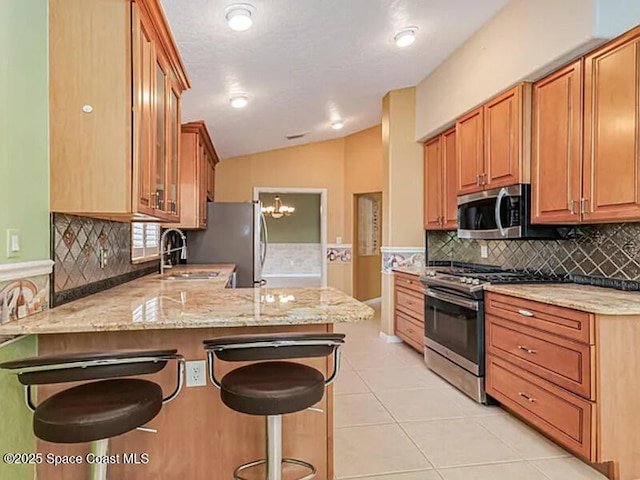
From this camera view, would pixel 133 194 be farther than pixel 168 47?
No

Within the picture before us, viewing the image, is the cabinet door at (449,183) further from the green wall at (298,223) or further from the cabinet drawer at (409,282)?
the green wall at (298,223)

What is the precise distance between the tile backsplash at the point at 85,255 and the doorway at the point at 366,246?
4.71m

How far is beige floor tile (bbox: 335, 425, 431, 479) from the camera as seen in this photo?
2205 mm

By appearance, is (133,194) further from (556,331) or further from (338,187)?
(338,187)

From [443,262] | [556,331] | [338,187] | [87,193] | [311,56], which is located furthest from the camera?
[338,187]

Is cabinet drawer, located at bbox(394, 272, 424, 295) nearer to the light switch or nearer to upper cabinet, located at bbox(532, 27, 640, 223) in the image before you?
upper cabinet, located at bbox(532, 27, 640, 223)

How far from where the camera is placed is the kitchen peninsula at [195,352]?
5.29 ft

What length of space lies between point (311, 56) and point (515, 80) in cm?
156

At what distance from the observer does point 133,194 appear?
1.85m

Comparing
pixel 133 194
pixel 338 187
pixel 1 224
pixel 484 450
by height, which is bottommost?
pixel 484 450

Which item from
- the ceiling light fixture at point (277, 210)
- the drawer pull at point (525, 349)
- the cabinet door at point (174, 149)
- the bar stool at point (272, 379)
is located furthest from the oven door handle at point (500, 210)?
the ceiling light fixture at point (277, 210)

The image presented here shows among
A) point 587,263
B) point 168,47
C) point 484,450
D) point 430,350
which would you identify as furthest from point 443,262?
point 168,47

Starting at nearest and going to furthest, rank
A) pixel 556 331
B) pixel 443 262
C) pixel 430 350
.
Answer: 1. pixel 556 331
2. pixel 430 350
3. pixel 443 262

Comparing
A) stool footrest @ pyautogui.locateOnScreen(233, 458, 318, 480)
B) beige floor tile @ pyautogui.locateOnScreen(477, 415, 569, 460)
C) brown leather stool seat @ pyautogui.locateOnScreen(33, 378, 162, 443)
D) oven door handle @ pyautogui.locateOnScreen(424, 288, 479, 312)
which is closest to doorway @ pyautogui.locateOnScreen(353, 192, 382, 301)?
oven door handle @ pyautogui.locateOnScreen(424, 288, 479, 312)
